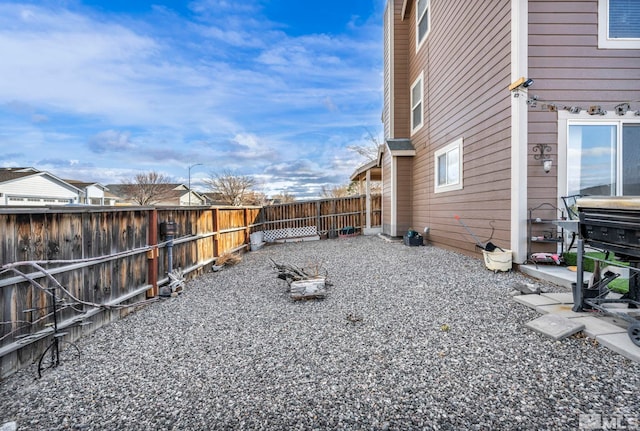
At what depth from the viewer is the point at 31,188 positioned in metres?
21.7

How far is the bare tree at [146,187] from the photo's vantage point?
29.6 metres

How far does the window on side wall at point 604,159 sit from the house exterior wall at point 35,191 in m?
→ 24.3

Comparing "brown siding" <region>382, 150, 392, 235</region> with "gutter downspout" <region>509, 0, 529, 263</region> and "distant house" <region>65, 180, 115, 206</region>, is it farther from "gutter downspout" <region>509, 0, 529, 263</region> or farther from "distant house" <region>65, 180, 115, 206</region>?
"distant house" <region>65, 180, 115, 206</region>

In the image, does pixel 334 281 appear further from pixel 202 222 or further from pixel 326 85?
pixel 326 85

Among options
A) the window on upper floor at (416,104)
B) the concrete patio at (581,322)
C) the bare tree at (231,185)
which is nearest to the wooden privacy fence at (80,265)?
the concrete patio at (581,322)

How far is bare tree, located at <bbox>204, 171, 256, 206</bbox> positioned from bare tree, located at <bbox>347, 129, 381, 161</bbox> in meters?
10.2

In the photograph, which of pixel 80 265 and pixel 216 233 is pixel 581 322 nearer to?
pixel 80 265

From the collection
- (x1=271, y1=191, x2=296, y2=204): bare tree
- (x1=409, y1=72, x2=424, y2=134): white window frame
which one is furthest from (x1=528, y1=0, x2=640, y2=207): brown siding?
(x1=271, y1=191, x2=296, y2=204): bare tree

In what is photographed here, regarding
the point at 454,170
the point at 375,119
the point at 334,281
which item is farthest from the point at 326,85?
the point at 334,281

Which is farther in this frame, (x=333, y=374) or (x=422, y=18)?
(x=422, y=18)

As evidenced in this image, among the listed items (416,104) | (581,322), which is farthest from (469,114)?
(581,322)

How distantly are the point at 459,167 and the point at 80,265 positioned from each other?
23.1ft

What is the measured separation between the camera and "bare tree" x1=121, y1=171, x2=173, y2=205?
97.2 feet

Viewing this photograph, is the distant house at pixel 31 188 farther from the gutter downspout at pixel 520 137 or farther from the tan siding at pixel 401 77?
the gutter downspout at pixel 520 137
